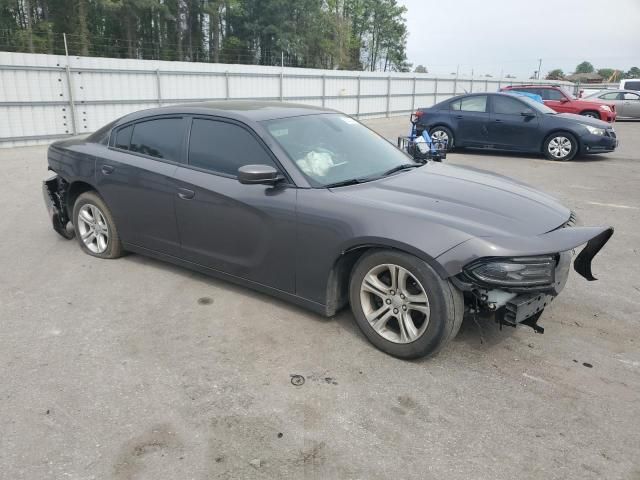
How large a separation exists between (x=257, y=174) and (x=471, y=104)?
1065cm

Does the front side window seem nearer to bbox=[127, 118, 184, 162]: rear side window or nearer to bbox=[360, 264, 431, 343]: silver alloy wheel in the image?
bbox=[127, 118, 184, 162]: rear side window

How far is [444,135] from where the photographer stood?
523 inches

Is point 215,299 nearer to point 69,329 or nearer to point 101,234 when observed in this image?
point 69,329

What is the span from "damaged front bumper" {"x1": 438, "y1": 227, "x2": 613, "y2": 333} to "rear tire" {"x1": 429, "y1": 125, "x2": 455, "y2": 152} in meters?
10.4

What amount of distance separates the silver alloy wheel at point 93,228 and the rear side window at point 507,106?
1009 centimetres

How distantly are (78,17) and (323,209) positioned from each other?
37.1m

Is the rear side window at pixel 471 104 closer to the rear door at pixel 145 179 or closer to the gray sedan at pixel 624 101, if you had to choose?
the rear door at pixel 145 179

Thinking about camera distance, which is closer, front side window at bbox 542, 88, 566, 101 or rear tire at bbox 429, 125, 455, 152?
rear tire at bbox 429, 125, 455, 152

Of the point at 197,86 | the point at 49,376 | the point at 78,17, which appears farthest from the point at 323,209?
the point at 78,17

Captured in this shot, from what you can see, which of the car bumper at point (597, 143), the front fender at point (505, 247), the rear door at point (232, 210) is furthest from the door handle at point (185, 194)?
the car bumper at point (597, 143)

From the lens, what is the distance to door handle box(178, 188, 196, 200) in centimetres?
406

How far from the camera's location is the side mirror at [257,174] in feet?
11.3

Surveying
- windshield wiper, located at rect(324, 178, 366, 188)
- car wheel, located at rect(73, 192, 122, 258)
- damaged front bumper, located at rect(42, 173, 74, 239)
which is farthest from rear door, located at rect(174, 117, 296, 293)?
damaged front bumper, located at rect(42, 173, 74, 239)

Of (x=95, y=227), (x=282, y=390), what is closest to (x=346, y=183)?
(x=282, y=390)
